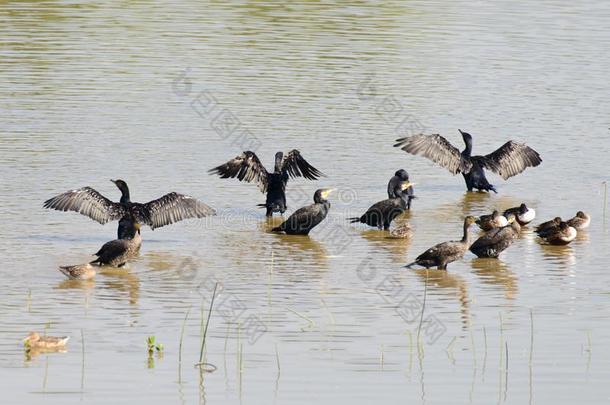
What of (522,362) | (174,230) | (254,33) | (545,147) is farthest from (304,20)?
(522,362)

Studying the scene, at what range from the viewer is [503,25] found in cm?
3462

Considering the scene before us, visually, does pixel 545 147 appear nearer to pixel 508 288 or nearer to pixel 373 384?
pixel 508 288

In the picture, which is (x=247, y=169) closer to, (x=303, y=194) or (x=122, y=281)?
(x=303, y=194)

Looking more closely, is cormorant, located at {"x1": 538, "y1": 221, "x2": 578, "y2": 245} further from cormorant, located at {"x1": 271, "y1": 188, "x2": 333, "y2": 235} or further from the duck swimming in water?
cormorant, located at {"x1": 271, "y1": 188, "x2": 333, "y2": 235}

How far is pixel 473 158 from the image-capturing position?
67.3ft

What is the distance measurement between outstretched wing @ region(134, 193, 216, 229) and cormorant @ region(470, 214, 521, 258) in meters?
3.15

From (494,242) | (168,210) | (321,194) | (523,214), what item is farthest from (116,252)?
(523,214)

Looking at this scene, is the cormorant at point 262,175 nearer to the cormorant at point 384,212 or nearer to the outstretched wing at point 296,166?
the outstretched wing at point 296,166

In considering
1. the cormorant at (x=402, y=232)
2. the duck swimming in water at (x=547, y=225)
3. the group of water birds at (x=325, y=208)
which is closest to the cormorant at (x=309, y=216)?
the group of water birds at (x=325, y=208)

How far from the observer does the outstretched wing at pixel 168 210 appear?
646 inches

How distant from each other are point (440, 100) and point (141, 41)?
28.4 feet

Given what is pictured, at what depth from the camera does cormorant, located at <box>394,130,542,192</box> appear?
20.0 m

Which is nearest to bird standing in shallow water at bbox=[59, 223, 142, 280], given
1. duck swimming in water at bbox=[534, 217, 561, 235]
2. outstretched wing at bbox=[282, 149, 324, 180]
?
outstretched wing at bbox=[282, 149, 324, 180]

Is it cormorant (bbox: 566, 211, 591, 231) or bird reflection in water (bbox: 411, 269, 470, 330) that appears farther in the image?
cormorant (bbox: 566, 211, 591, 231)
